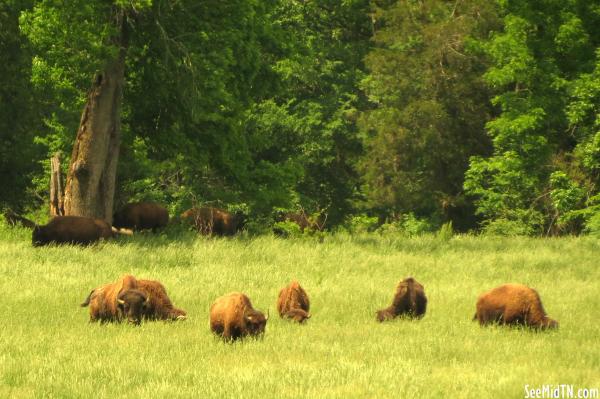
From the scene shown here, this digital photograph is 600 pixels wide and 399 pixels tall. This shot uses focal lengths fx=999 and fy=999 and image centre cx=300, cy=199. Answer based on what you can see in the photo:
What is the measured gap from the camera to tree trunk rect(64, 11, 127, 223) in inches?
1053

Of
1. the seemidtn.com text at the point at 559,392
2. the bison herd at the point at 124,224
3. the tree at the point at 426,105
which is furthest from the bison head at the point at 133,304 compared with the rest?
the tree at the point at 426,105

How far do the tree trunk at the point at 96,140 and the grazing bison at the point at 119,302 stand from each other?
11.8 m

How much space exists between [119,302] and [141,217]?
620 inches

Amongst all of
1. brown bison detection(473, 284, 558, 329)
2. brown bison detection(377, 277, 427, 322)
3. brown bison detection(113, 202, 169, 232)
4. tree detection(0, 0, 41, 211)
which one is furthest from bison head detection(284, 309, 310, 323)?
tree detection(0, 0, 41, 211)

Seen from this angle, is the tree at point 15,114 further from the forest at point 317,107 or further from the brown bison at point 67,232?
the brown bison at point 67,232

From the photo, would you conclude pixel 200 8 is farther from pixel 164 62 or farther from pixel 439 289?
pixel 439 289

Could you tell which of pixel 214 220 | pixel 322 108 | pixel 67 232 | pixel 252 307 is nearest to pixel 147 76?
pixel 67 232

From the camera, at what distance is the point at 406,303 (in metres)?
15.6

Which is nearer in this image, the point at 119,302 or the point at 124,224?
the point at 119,302

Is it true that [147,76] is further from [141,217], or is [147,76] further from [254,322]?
[254,322]

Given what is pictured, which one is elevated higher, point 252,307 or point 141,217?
point 252,307

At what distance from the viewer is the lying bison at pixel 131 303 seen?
48.6 feet

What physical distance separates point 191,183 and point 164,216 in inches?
404

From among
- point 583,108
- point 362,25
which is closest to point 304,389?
point 583,108
